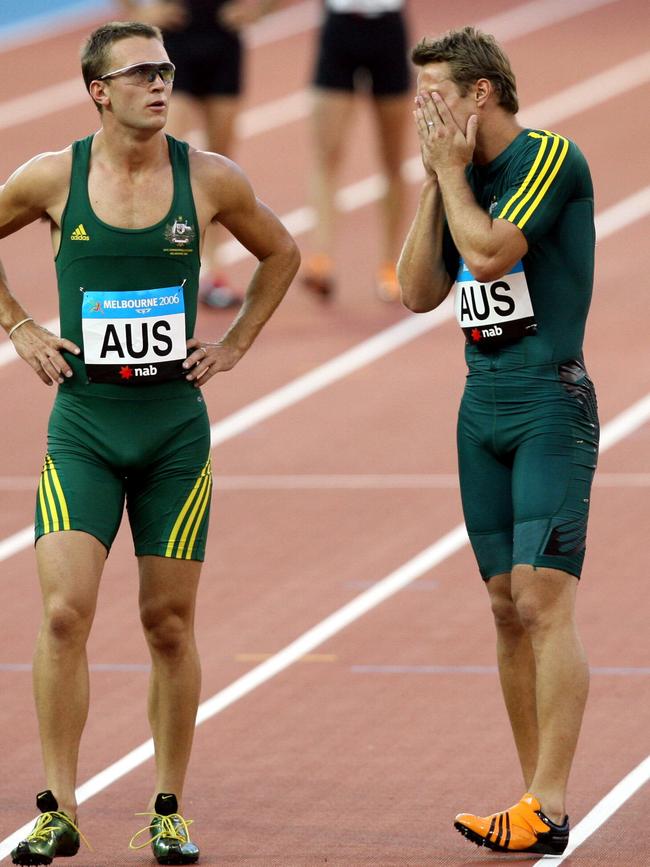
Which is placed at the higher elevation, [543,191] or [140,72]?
[140,72]

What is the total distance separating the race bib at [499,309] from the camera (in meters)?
5.75

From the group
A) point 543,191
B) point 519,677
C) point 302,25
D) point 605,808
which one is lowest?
point 605,808

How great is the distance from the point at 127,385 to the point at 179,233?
465 mm

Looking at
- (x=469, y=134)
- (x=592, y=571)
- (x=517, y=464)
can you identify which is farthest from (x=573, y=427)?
(x=592, y=571)

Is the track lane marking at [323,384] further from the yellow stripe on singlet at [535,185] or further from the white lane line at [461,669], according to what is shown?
the yellow stripe on singlet at [535,185]

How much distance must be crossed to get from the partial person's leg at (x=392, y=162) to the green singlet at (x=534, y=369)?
7991 mm

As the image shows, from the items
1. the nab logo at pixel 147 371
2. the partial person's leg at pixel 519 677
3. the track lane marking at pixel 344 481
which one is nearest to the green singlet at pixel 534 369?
the partial person's leg at pixel 519 677

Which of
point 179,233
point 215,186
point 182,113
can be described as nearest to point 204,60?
point 182,113

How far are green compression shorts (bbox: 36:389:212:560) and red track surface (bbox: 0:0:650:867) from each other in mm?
938

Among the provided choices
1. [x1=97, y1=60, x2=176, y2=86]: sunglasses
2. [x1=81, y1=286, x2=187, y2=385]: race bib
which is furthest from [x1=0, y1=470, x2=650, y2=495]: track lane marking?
[x1=97, y1=60, x2=176, y2=86]: sunglasses

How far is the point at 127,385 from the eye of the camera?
5828mm

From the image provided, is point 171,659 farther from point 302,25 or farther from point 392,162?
point 302,25

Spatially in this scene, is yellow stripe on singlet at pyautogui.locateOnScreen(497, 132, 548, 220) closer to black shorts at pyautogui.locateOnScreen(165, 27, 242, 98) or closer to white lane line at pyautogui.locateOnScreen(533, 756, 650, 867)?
white lane line at pyautogui.locateOnScreen(533, 756, 650, 867)

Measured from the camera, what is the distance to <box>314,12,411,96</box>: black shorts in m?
13.8
